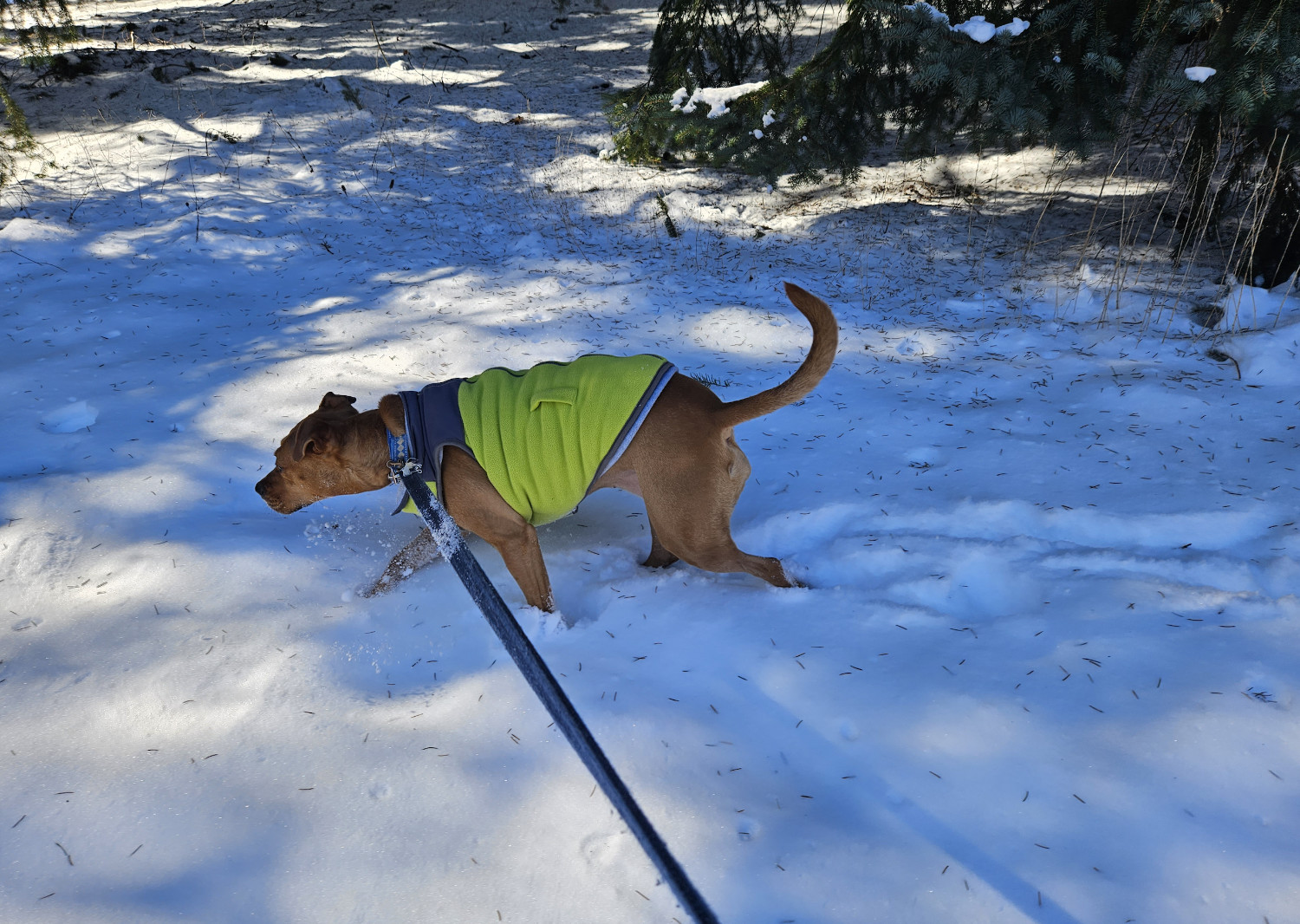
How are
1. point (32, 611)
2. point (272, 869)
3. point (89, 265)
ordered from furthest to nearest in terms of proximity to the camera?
point (89, 265) → point (32, 611) → point (272, 869)

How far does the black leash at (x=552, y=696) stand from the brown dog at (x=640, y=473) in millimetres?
303

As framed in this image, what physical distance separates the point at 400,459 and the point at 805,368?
5.01 feet

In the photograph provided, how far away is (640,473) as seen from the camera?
Answer: 2662 millimetres

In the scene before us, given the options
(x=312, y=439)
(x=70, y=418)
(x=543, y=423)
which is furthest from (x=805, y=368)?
(x=70, y=418)

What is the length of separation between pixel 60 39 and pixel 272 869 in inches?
433

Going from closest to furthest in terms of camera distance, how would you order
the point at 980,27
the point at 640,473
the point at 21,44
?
the point at 640,473 < the point at 980,27 < the point at 21,44

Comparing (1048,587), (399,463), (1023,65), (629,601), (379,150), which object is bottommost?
(629,601)

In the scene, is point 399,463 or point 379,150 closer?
point 399,463

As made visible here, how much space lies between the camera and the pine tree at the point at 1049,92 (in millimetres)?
4254

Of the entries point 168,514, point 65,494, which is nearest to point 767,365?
point 168,514

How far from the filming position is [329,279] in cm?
586

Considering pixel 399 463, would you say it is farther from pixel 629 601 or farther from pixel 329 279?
pixel 329 279

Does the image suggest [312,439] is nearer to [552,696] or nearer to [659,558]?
[659,558]

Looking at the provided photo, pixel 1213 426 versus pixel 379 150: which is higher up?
pixel 379 150
